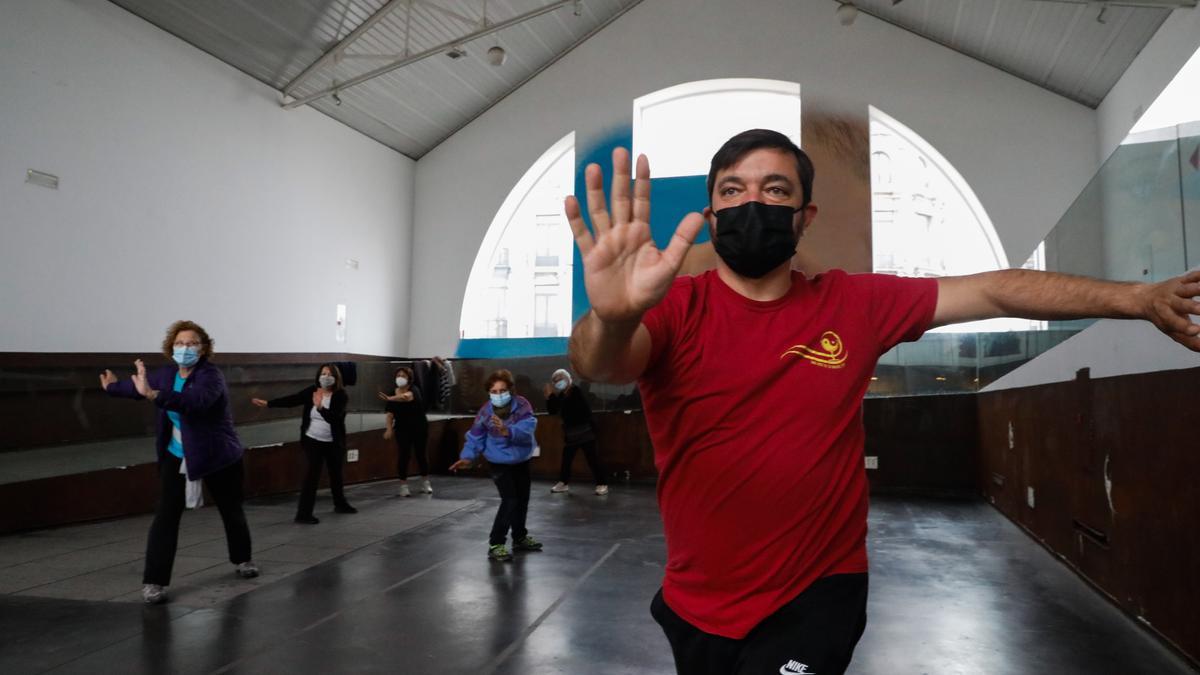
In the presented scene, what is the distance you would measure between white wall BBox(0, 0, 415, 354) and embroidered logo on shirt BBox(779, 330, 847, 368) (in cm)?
1085

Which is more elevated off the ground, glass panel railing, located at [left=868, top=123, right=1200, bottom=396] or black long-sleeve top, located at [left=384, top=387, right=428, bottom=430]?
glass panel railing, located at [left=868, top=123, right=1200, bottom=396]

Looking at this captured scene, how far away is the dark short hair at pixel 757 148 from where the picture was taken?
71.6 inches

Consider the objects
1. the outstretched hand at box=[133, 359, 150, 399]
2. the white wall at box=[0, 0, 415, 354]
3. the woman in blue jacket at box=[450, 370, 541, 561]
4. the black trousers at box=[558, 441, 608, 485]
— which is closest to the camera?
the outstretched hand at box=[133, 359, 150, 399]

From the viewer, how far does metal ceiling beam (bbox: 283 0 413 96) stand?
43.3 feet

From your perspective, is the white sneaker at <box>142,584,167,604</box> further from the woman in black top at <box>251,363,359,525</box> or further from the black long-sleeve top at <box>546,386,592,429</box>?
the black long-sleeve top at <box>546,386,592,429</box>

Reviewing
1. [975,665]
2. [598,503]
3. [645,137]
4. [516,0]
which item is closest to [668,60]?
[645,137]

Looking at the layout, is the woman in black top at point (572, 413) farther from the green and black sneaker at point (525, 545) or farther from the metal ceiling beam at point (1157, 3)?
the metal ceiling beam at point (1157, 3)

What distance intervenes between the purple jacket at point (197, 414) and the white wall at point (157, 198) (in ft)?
18.7

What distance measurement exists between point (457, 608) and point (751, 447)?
426 centimetres

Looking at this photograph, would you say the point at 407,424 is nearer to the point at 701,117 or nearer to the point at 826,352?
the point at 701,117

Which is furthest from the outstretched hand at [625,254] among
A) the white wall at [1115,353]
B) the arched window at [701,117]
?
the arched window at [701,117]

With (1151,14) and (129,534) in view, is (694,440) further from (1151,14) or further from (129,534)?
(1151,14)

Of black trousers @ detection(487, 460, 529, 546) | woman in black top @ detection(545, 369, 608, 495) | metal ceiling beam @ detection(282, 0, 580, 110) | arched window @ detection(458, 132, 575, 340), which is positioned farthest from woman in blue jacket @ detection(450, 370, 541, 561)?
arched window @ detection(458, 132, 575, 340)

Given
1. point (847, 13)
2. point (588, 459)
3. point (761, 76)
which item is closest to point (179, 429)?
point (588, 459)
